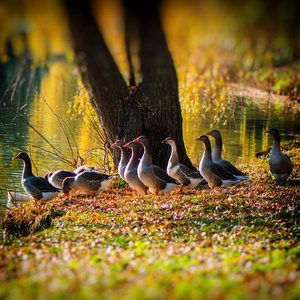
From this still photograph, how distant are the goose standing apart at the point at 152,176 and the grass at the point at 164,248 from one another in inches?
15.8

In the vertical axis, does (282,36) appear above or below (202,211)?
above

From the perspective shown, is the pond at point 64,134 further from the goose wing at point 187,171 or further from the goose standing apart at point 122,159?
the goose wing at point 187,171

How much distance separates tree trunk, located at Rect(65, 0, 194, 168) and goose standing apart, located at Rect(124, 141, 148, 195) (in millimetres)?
535

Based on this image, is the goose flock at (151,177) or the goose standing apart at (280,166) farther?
the goose standing apart at (280,166)

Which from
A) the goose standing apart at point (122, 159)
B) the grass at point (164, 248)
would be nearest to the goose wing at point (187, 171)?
the grass at point (164, 248)

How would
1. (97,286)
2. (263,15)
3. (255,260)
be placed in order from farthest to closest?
1. (263,15)
2. (255,260)
3. (97,286)

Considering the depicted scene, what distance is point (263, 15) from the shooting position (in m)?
6.90

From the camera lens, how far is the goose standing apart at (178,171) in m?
11.3

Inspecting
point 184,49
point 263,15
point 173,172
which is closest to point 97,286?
point 263,15

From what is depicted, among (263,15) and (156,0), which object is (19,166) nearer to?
(156,0)

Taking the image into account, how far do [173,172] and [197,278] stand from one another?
259 inches

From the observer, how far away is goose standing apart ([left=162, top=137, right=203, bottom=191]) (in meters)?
11.3

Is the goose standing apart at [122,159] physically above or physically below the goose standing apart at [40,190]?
above

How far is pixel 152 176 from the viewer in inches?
425
